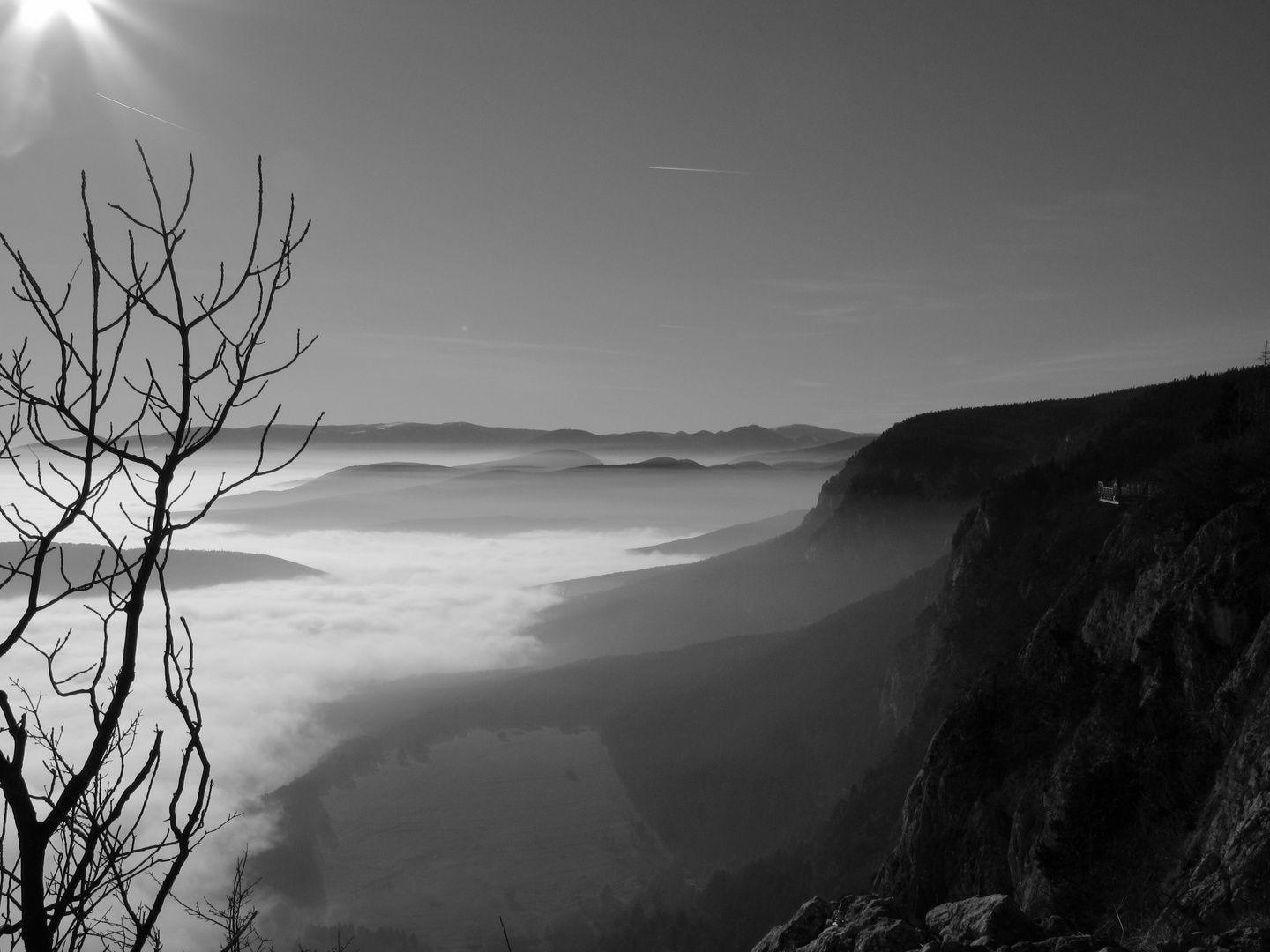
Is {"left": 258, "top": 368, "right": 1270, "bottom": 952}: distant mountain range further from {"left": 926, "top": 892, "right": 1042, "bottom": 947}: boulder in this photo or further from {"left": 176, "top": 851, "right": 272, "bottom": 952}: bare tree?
{"left": 176, "top": 851, "right": 272, "bottom": 952}: bare tree

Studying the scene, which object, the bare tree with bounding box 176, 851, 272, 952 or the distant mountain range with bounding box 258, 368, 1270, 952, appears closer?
the bare tree with bounding box 176, 851, 272, 952

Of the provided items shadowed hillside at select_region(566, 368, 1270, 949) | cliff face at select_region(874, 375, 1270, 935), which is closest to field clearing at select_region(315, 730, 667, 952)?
shadowed hillside at select_region(566, 368, 1270, 949)

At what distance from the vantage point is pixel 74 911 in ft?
14.3

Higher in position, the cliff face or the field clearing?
the cliff face

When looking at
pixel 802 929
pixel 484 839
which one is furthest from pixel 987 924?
pixel 484 839

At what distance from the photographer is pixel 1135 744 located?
70.2 ft

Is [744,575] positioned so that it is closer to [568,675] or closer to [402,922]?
[568,675]

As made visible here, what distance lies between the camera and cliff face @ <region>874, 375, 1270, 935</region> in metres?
16.2

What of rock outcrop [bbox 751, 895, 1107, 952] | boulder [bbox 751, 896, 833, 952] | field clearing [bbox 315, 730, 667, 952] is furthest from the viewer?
field clearing [bbox 315, 730, 667, 952]

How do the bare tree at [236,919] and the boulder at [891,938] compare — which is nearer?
the bare tree at [236,919]

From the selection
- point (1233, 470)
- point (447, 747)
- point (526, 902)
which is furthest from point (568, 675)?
point (1233, 470)

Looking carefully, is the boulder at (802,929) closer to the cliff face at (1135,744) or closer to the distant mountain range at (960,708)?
the distant mountain range at (960,708)

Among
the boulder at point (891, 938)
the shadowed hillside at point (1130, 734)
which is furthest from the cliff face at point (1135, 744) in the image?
the boulder at point (891, 938)

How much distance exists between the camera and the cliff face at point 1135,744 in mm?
16234
